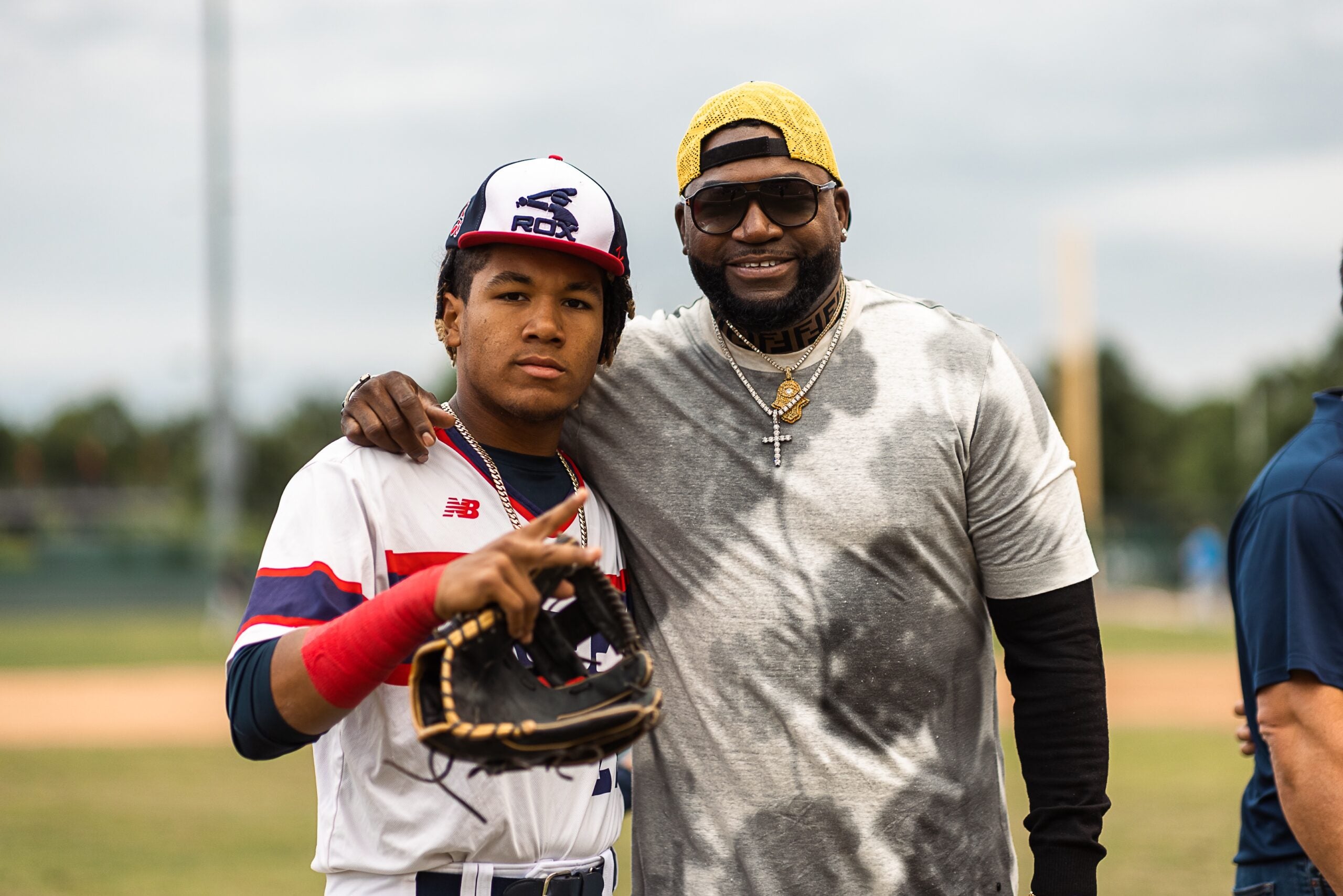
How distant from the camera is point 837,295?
122 inches

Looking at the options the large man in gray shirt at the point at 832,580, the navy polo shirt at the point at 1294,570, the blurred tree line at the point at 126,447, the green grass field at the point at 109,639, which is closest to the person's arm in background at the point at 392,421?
the large man in gray shirt at the point at 832,580

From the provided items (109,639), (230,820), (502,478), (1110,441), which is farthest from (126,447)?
(502,478)

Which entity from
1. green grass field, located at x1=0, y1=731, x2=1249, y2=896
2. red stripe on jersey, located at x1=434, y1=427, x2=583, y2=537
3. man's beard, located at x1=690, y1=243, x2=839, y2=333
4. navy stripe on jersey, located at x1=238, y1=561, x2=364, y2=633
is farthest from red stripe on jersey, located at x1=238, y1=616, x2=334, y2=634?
green grass field, located at x1=0, y1=731, x2=1249, y2=896

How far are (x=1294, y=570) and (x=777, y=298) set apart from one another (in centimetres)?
122

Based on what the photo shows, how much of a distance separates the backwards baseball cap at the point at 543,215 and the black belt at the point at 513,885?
48.8 inches

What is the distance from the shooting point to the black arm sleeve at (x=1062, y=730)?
2.77 m

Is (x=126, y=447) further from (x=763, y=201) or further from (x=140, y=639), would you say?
(x=763, y=201)

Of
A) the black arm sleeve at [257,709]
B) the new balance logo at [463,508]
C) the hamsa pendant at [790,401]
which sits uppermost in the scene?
the hamsa pendant at [790,401]

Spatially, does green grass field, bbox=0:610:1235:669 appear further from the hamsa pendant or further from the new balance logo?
the new balance logo

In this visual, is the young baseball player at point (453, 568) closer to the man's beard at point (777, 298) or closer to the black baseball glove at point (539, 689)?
the black baseball glove at point (539, 689)

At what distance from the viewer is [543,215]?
2.76 meters

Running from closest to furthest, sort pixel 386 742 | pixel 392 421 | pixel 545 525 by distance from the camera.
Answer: pixel 545 525, pixel 386 742, pixel 392 421

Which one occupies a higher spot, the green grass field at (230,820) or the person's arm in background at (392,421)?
the person's arm in background at (392,421)

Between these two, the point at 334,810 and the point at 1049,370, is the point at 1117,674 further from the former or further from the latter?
the point at 1049,370
